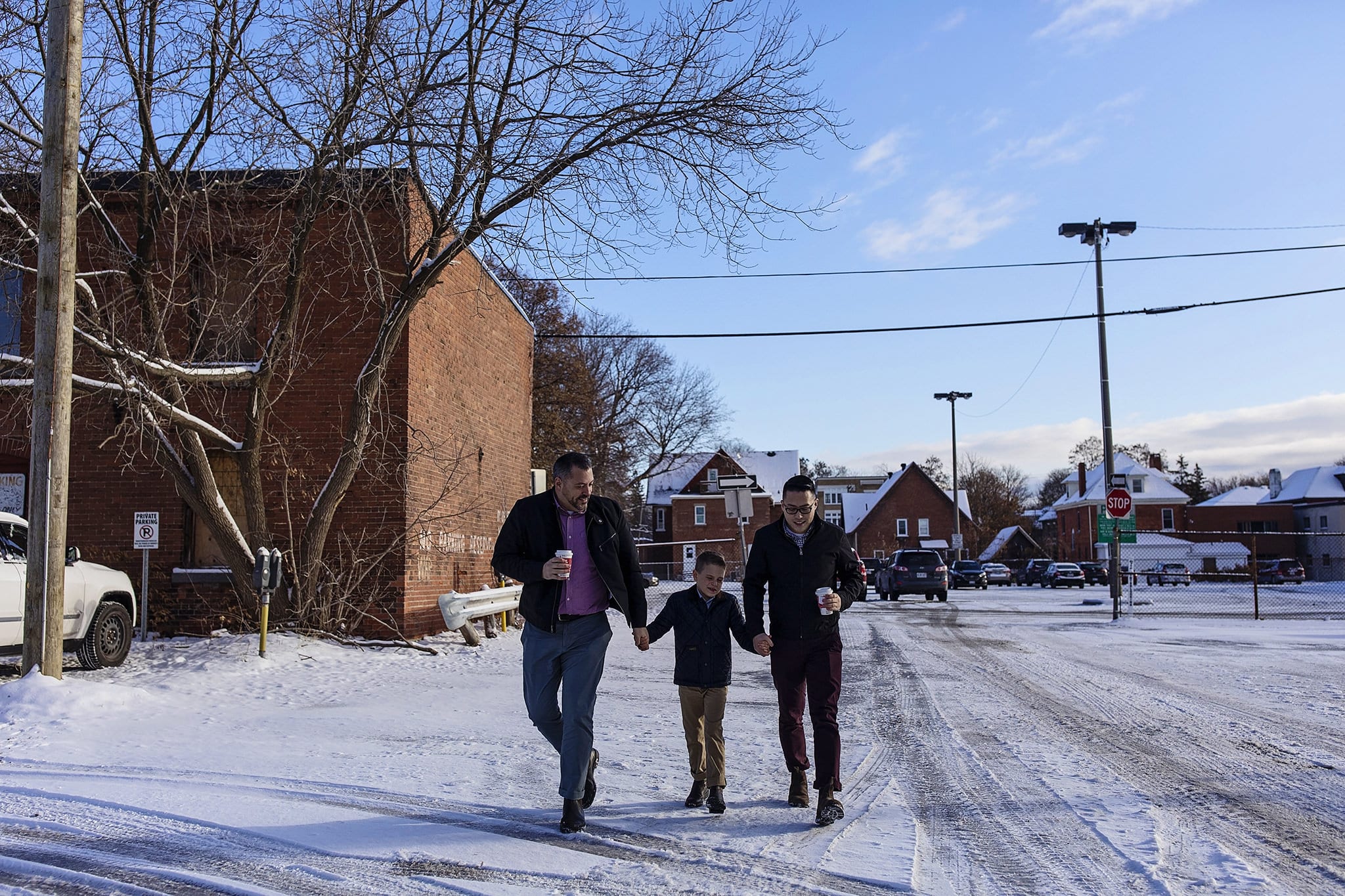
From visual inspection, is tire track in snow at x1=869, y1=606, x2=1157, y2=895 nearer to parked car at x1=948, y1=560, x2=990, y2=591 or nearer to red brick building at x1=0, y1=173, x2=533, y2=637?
red brick building at x1=0, y1=173, x2=533, y2=637

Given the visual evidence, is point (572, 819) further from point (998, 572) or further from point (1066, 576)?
point (998, 572)

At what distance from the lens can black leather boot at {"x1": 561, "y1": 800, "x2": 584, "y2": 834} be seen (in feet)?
16.8

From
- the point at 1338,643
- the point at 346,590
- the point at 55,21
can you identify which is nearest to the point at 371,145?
the point at 55,21

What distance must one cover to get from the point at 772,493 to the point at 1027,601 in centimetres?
3690

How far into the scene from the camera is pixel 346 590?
14.0 meters

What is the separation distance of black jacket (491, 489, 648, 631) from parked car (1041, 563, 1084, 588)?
1813 inches

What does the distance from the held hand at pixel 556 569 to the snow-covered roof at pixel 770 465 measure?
65.8 meters

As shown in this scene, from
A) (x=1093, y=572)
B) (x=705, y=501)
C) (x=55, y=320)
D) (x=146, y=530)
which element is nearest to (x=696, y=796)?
(x=55, y=320)

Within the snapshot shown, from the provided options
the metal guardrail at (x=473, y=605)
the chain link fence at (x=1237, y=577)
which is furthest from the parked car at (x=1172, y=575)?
Result: the metal guardrail at (x=473, y=605)

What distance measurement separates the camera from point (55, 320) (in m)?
8.90

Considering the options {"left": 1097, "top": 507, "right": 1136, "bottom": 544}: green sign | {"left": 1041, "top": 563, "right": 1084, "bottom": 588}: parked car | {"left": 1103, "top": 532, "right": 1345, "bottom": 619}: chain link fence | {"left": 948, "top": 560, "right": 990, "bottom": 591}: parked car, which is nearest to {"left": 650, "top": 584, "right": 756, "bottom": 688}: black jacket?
{"left": 1103, "top": 532, "right": 1345, "bottom": 619}: chain link fence

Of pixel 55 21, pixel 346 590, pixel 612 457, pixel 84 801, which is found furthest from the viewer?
pixel 612 457

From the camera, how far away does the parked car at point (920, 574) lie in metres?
32.3

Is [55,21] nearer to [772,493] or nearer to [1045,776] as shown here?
A: [1045,776]
